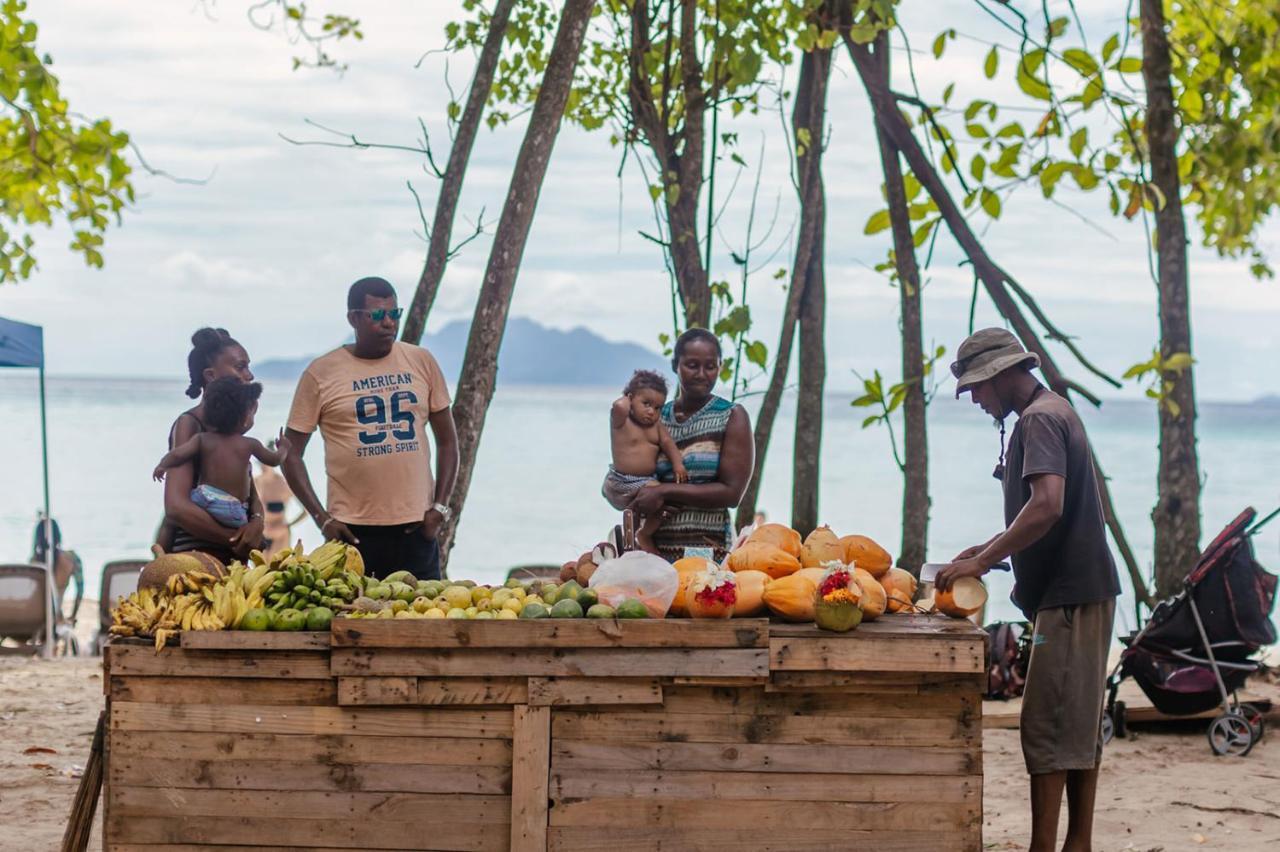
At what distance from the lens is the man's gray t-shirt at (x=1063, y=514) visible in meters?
4.07

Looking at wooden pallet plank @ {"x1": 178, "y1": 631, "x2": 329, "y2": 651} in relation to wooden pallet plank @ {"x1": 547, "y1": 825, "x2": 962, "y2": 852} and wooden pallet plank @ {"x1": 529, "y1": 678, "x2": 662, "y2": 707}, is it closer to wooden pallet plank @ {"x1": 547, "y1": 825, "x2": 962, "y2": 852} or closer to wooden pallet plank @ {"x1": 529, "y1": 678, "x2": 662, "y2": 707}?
wooden pallet plank @ {"x1": 529, "y1": 678, "x2": 662, "y2": 707}

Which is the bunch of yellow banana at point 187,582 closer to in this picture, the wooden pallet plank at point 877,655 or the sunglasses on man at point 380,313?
the sunglasses on man at point 380,313

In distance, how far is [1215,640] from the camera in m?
6.30

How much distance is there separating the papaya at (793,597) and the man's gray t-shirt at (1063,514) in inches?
30.5

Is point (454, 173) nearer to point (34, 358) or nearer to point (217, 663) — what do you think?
point (217, 663)

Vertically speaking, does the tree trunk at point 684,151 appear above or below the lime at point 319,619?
above

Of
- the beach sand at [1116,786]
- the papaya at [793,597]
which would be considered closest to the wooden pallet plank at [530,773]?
the papaya at [793,597]

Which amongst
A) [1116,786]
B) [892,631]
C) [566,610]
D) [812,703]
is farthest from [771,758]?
[1116,786]

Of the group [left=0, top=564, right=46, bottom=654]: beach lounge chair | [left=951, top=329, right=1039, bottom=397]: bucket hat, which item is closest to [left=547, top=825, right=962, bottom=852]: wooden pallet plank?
[left=951, top=329, right=1039, bottom=397]: bucket hat

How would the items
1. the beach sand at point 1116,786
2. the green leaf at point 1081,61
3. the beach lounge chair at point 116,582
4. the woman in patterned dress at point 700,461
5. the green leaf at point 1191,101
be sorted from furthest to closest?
the beach lounge chair at point 116,582
the green leaf at point 1191,101
the green leaf at point 1081,61
the beach sand at point 1116,786
the woman in patterned dress at point 700,461

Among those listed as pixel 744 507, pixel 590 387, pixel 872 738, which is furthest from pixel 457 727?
pixel 590 387

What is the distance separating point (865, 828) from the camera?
3770 mm

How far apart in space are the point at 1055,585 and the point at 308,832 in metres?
2.34

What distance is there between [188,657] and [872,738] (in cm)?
→ 192
